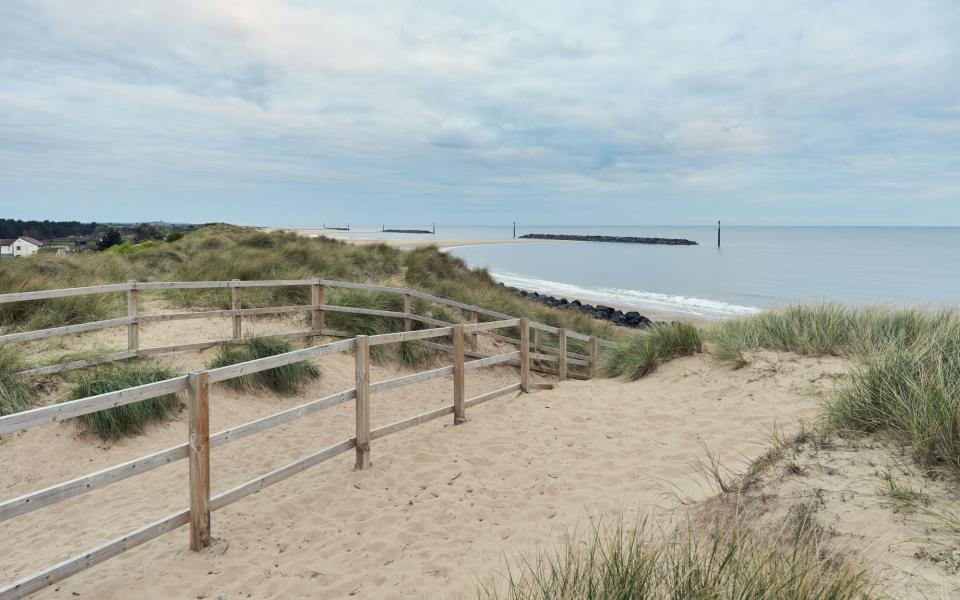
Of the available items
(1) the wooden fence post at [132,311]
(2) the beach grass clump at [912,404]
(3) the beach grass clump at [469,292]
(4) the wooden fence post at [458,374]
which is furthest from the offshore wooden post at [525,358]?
(3) the beach grass clump at [469,292]

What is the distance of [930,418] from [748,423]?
2.67 m

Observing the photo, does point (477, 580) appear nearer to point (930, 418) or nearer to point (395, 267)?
point (930, 418)

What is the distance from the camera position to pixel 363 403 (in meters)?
5.93

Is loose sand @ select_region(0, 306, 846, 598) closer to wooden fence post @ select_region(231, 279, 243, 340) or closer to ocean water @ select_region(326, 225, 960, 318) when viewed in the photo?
wooden fence post @ select_region(231, 279, 243, 340)

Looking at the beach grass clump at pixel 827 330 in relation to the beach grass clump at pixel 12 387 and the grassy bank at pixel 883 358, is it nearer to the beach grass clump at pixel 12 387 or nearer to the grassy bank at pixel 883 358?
the grassy bank at pixel 883 358

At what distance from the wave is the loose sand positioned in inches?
757

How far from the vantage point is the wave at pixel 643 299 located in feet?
93.8

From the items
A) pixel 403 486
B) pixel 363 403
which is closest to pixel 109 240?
pixel 363 403

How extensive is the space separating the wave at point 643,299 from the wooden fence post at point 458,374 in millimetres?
20473

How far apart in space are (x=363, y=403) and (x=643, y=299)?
2952 centimetres

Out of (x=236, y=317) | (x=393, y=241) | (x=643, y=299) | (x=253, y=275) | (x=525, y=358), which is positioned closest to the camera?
(x=525, y=358)

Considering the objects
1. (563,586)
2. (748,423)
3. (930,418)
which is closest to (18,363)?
(563,586)

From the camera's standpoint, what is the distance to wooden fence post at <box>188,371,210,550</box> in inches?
170

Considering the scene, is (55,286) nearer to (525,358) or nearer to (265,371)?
(265,371)
